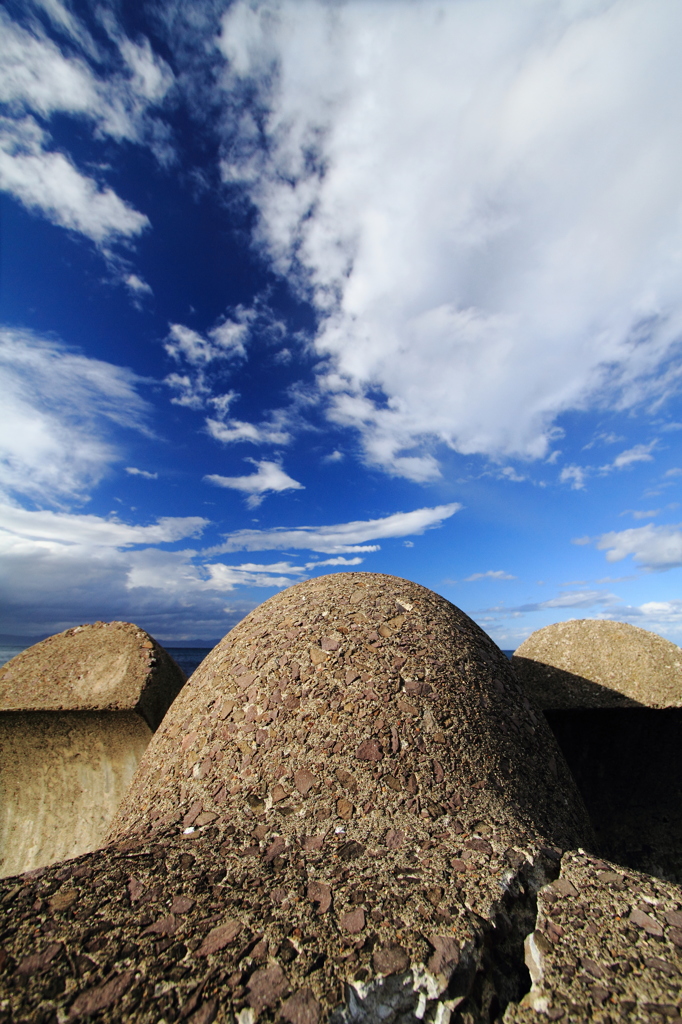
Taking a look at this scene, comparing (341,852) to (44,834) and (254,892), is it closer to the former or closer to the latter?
(254,892)

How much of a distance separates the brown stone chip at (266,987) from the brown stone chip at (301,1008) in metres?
0.03

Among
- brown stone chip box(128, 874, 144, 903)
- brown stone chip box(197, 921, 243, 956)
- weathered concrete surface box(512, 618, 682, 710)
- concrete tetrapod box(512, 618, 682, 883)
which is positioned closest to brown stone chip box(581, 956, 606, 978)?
brown stone chip box(197, 921, 243, 956)

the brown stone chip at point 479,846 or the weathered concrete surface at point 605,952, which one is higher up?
the brown stone chip at point 479,846

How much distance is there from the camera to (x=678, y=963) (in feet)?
4.79

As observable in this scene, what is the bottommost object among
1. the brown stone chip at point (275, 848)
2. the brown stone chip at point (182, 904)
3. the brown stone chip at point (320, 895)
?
the brown stone chip at point (182, 904)

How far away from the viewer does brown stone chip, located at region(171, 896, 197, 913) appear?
156 cm

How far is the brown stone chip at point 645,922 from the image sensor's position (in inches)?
61.5

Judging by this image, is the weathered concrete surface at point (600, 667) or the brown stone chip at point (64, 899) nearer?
the brown stone chip at point (64, 899)

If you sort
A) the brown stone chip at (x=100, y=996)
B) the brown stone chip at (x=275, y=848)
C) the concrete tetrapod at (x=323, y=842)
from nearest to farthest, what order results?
1. the brown stone chip at (x=100, y=996)
2. the concrete tetrapod at (x=323, y=842)
3. the brown stone chip at (x=275, y=848)

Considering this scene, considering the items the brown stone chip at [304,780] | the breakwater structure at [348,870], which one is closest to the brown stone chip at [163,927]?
the breakwater structure at [348,870]

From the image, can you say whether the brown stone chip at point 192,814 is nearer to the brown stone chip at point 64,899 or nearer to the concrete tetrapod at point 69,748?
the brown stone chip at point 64,899

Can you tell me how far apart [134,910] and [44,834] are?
3.48 metres

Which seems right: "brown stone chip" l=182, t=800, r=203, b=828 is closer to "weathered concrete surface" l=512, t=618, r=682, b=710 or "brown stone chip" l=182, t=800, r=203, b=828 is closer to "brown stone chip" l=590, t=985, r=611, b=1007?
"brown stone chip" l=590, t=985, r=611, b=1007

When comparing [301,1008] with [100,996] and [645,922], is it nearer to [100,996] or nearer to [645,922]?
[100,996]
